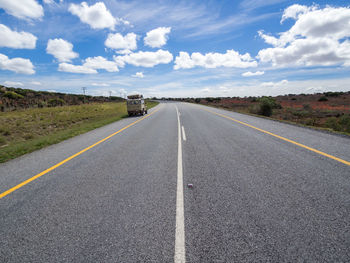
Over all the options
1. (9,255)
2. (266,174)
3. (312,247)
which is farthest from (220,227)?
(9,255)

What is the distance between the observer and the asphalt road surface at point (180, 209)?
1964mm

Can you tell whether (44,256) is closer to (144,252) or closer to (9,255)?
(9,255)

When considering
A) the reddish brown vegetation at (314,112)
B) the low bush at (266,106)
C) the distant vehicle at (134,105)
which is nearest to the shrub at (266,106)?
the low bush at (266,106)

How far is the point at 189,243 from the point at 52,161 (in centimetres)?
529

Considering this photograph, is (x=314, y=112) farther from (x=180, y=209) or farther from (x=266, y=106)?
(x=180, y=209)

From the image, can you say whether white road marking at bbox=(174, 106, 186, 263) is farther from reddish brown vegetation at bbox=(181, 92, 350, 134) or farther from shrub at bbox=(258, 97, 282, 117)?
shrub at bbox=(258, 97, 282, 117)

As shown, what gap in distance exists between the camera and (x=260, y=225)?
91.2 inches

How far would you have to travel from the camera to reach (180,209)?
273 cm

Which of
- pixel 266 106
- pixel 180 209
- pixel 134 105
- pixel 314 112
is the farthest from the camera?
pixel 314 112

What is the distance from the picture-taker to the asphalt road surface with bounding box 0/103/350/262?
1.96 metres

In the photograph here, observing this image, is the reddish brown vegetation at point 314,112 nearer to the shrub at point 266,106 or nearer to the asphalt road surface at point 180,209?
the shrub at point 266,106

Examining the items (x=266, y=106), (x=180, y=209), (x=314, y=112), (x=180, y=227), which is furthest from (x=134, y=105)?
(x=314, y=112)

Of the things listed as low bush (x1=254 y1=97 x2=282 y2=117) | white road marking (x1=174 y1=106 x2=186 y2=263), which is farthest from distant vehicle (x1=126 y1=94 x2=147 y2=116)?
white road marking (x1=174 y1=106 x2=186 y2=263)

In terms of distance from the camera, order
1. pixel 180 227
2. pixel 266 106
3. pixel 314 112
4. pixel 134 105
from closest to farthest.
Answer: pixel 180 227 → pixel 266 106 → pixel 134 105 → pixel 314 112
